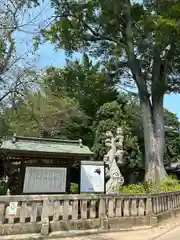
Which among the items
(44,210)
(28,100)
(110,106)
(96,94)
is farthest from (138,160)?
(44,210)

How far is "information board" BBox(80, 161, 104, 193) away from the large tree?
735 centimetres

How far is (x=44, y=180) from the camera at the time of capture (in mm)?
9328

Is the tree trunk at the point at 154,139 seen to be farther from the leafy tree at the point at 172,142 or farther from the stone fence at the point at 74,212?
the leafy tree at the point at 172,142

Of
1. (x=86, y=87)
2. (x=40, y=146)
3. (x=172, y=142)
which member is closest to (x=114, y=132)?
(x=86, y=87)

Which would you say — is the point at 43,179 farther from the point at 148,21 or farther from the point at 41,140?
the point at 148,21

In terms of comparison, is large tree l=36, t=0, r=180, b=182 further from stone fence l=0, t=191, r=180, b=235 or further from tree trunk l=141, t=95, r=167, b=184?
stone fence l=0, t=191, r=180, b=235

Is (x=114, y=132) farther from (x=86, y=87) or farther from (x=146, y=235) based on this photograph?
(x=146, y=235)

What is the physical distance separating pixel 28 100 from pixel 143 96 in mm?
9594

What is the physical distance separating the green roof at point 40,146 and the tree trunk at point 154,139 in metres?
6.79

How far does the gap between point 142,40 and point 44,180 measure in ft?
42.1

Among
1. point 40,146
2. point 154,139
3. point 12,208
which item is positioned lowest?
point 12,208

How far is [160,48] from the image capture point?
17250mm

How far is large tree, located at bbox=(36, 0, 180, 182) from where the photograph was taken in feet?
55.0

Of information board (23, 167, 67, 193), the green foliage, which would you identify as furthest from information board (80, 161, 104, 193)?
the green foliage
